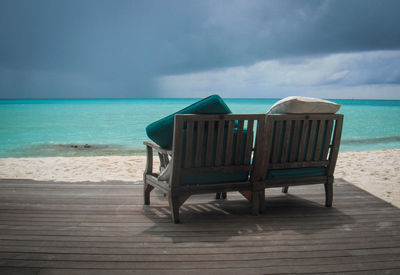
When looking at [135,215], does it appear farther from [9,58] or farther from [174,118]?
[9,58]

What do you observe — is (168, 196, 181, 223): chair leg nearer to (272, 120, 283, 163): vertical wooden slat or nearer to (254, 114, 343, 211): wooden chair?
(254, 114, 343, 211): wooden chair

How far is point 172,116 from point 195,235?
100 cm

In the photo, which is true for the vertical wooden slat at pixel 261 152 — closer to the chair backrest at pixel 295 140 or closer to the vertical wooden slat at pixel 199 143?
the chair backrest at pixel 295 140

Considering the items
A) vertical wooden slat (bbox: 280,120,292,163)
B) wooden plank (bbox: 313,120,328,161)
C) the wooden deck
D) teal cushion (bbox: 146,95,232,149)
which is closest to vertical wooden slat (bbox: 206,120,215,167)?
teal cushion (bbox: 146,95,232,149)

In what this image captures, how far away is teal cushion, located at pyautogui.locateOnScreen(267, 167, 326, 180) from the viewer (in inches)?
124

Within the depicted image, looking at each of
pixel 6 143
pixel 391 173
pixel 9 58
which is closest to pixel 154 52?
pixel 9 58

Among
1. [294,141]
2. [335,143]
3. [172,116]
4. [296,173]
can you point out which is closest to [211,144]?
[172,116]

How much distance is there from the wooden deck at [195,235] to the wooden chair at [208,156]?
275mm

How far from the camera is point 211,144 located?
284cm

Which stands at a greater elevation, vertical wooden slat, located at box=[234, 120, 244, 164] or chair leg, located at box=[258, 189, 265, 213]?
vertical wooden slat, located at box=[234, 120, 244, 164]

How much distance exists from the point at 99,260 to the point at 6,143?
592 inches

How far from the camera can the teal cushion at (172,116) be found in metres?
2.75

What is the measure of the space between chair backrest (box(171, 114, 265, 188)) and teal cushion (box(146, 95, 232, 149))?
65 millimetres

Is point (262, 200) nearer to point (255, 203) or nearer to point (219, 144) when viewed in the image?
point (255, 203)
